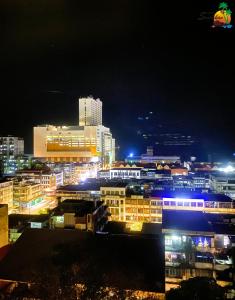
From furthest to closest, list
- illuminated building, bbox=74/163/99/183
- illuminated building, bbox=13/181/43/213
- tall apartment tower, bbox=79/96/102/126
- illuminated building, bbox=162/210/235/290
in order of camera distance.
Result: tall apartment tower, bbox=79/96/102/126
illuminated building, bbox=74/163/99/183
illuminated building, bbox=13/181/43/213
illuminated building, bbox=162/210/235/290

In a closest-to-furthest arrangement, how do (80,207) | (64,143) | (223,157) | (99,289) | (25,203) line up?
1. (99,289)
2. (80,207)
3. (25,203)
4. (64,143)
5. (223,157)

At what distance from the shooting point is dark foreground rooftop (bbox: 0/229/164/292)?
22.0 ft

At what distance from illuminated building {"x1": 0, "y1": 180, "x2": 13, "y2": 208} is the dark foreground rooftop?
1367 centimetres

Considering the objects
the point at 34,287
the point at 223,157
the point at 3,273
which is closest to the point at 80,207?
the point at 3,273

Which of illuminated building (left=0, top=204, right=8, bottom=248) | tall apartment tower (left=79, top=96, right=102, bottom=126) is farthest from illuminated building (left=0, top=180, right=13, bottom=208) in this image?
tall apartment tower (left=79, top=96, right=102, bottom=126)

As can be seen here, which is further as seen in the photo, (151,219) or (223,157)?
(223,157)

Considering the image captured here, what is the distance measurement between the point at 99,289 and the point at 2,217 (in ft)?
21.1

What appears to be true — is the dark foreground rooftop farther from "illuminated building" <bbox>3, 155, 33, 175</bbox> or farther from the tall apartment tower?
the tall apartment tower

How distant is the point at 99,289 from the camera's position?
469 centimetres

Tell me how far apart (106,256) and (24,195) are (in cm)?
1656

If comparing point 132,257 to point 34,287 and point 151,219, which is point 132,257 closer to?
point 34,287

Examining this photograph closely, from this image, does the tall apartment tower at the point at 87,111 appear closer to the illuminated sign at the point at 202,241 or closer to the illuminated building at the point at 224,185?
the illuminated building at the point at 224,185

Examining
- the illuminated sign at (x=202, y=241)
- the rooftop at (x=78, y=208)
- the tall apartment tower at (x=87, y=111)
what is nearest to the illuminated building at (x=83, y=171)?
the tall apartment tower at (x=87, y=111)

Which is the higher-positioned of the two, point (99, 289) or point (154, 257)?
point (99, 289)
